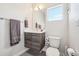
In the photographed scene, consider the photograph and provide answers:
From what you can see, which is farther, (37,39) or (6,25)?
(37,39)

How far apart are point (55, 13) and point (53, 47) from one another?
535 mm

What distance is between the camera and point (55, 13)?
1.51 m

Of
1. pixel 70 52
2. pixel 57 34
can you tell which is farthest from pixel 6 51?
pixel 70 52

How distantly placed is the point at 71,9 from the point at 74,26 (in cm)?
26

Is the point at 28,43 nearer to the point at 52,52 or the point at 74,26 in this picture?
the point at 52,52

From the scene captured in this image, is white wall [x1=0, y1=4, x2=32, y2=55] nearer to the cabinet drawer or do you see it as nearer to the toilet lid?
the cabinet drawer

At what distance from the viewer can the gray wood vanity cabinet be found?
152cm

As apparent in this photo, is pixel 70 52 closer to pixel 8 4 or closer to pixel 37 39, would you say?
pixel 37 39

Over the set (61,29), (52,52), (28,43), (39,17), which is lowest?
(52,52)

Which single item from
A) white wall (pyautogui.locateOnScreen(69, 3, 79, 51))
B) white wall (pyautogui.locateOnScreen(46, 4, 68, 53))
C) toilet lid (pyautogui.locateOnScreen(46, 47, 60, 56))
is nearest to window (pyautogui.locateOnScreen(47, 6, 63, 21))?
white wall (pyautogui.locateOnScreen(46, 4, 68, 53))

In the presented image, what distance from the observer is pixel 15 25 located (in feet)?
4.88

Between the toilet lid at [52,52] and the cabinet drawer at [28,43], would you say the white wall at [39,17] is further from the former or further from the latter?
the toilet lid at [52,52]

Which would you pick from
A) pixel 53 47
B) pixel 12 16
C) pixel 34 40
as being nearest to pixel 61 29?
pixel 53 47

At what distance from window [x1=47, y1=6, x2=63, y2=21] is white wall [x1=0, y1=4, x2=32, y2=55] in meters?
0.30
